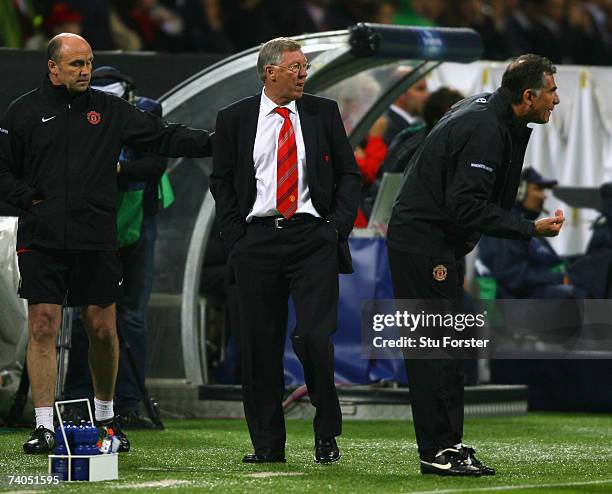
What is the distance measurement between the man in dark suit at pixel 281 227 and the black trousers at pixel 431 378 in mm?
539

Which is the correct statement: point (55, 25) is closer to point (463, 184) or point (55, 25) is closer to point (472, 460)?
point (463, 184)

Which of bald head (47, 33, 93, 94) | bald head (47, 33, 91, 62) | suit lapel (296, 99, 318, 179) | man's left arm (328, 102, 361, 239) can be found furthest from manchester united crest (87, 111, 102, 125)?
man's left arm (328, 102, 361, 239)

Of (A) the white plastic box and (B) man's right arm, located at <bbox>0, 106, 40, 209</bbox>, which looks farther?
Result: (B) man's right arm, located at <bbox>0, 106, 40, 209</bbox>

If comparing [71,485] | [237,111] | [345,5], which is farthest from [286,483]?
[345,5]

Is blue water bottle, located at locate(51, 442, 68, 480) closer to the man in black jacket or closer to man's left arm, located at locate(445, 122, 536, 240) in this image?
the man in black jacket

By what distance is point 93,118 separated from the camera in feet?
26.3

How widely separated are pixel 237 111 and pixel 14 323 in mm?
2848

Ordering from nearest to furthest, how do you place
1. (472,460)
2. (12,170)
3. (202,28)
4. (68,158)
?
(472,460) < (68,158) < (12,170) < (202,28)

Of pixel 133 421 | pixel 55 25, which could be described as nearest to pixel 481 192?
pixel 133 421

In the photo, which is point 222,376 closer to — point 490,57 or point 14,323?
point 14,323

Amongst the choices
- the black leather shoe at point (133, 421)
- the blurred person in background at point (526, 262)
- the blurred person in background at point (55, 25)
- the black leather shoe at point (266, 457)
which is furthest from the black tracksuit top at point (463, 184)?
the blurred person in background at point (55, 25)

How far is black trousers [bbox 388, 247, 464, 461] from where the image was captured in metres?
7.13

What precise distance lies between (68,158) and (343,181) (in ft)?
4.49

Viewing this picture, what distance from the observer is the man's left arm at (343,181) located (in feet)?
25.2
